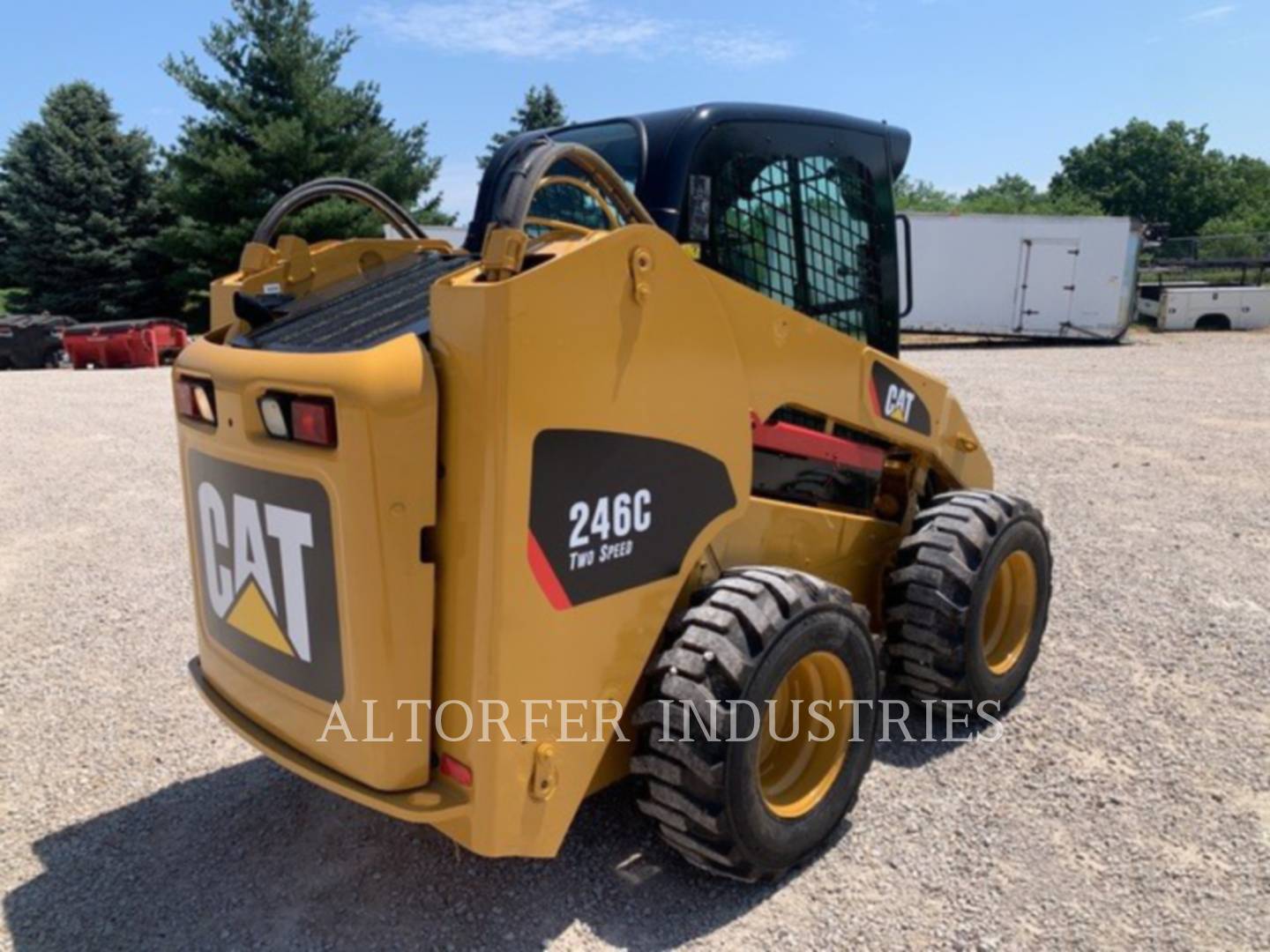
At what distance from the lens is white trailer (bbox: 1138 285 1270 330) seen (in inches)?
934

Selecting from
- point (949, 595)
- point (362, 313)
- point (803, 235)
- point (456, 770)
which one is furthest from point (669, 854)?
point (803, 235)

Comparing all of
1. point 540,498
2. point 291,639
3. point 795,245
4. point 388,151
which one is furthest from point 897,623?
point 388,151

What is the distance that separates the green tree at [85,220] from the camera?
96.0 ft

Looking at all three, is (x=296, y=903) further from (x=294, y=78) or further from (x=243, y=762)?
(x=294, y=78)

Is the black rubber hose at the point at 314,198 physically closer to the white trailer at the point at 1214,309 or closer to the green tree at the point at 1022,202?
the white trailer at the point at 1214,309

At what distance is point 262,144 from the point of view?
23.5 meters

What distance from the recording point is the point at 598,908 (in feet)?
8.99

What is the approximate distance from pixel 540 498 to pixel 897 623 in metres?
1.94

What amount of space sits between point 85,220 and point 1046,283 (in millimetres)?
28227

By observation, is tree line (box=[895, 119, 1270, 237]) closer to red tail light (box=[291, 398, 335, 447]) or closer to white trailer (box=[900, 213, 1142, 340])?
white trailer (box=[900, 213, 1142, 340])

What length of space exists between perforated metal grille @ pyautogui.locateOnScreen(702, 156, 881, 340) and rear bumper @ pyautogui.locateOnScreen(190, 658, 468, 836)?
181 cm

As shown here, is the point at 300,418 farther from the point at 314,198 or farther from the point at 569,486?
the point at 314,198

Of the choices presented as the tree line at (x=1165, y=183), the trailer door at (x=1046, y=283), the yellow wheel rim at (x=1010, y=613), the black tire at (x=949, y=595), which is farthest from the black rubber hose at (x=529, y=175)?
the tree line at (x=1165, y=183)

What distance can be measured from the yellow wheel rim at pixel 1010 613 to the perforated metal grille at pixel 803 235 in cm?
122
